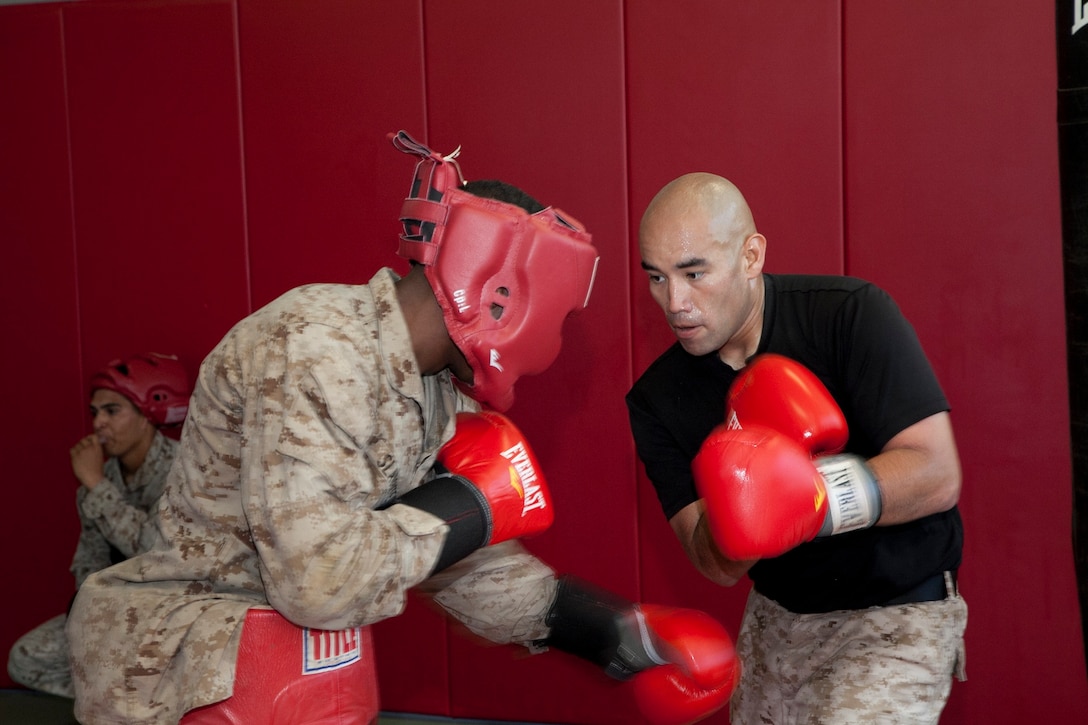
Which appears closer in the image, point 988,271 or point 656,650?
point 656,650

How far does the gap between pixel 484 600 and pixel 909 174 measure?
1892 mm

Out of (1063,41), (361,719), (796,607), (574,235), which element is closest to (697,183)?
(574,235)

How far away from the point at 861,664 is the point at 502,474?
0.82 meters

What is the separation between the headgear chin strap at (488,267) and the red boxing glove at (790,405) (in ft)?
1.49

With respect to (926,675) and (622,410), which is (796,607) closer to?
(926,675)

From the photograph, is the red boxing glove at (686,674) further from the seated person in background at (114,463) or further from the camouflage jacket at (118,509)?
the seated person in background at (114,463)

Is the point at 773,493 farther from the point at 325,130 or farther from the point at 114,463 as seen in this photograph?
the point at 114,463

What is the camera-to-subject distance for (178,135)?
3.83 m

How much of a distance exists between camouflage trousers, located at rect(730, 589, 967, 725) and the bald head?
2.80 feet

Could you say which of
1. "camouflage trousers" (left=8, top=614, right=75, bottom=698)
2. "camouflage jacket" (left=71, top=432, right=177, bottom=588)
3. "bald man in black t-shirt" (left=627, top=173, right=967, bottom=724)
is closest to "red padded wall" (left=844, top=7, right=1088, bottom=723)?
"bald man in black t-shirt" (left=627, top=173, right=967, bottom=724)

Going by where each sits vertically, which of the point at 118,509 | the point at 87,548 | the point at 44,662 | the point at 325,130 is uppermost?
the point at 325,130

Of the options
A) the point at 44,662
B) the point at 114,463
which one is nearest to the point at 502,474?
the point at 114,463

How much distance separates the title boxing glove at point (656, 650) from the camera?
7.08 feet

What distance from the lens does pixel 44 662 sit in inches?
148
